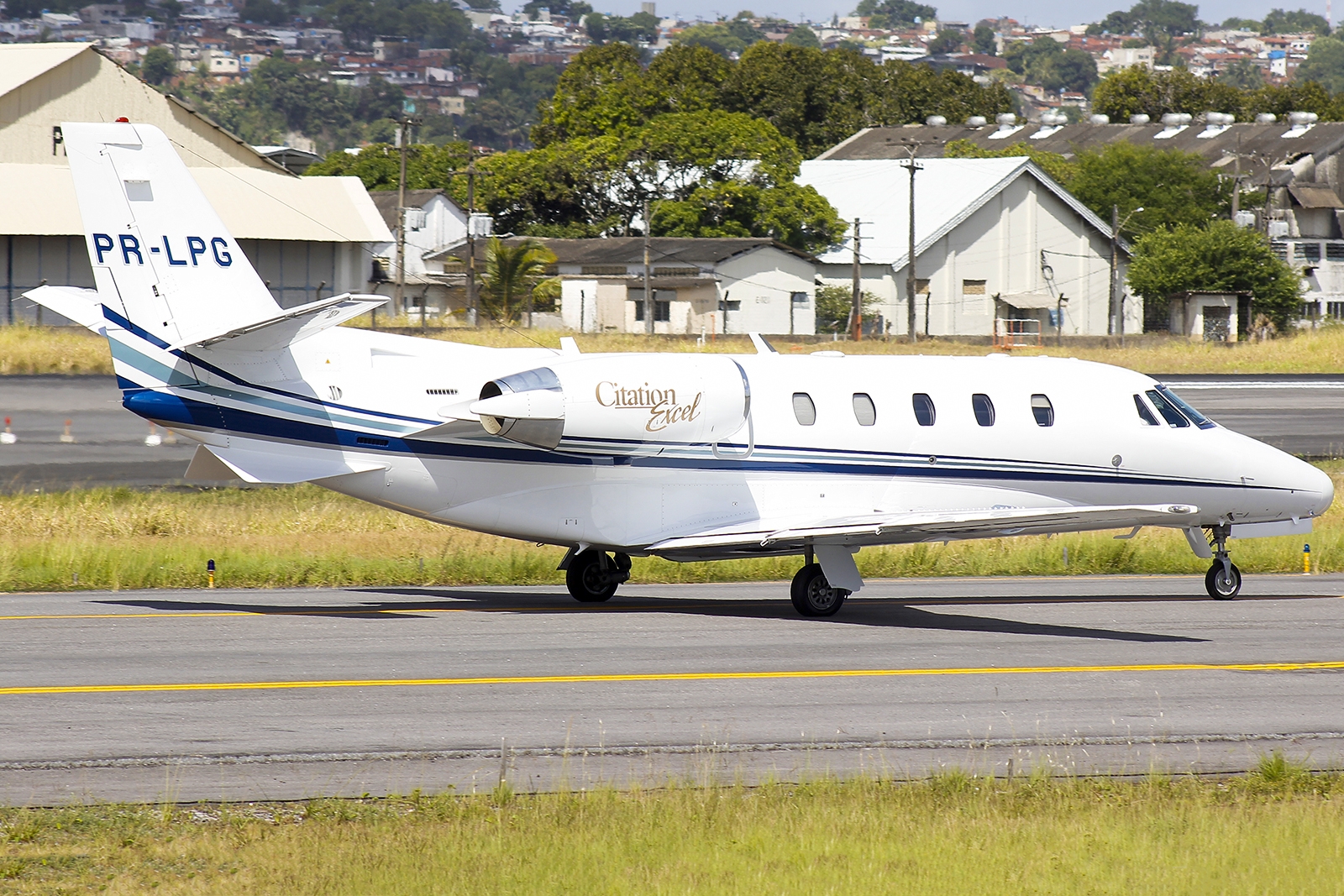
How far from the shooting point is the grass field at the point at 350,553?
21.1 m

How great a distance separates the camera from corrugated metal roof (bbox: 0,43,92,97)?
64.9 metres

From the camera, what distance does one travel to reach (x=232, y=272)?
17.6 meters

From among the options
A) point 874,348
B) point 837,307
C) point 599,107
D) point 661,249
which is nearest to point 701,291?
point 661,249

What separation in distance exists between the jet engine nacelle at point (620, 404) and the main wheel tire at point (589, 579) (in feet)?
6.42

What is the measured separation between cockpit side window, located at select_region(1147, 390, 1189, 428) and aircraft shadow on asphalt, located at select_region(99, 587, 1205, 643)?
347 cm

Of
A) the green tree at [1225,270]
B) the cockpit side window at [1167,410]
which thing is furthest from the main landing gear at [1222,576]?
the green tree at [1225,270]

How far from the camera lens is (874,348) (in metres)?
65.0

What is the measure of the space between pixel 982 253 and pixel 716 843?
8301 centimetres

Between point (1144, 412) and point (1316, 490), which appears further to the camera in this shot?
point (1316, 490)

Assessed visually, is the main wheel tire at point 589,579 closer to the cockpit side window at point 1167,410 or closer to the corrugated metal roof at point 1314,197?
the cockpit side window at point 1167,410

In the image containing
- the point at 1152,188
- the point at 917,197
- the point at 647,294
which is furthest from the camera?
the point at 1152,188

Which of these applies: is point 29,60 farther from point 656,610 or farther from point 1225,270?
point 1225,270

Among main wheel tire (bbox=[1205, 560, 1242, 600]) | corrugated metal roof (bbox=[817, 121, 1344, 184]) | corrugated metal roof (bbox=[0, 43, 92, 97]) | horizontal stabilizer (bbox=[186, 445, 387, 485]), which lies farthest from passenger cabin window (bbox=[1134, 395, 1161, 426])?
corrugated metal roof (bbox=[817, 121, 1344, 184])

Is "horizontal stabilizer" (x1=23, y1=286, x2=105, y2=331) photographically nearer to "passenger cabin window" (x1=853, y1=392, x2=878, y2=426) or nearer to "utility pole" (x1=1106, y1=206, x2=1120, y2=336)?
"passenger cabin window" (x1=853, y1=392, x2=878, y2=426)
